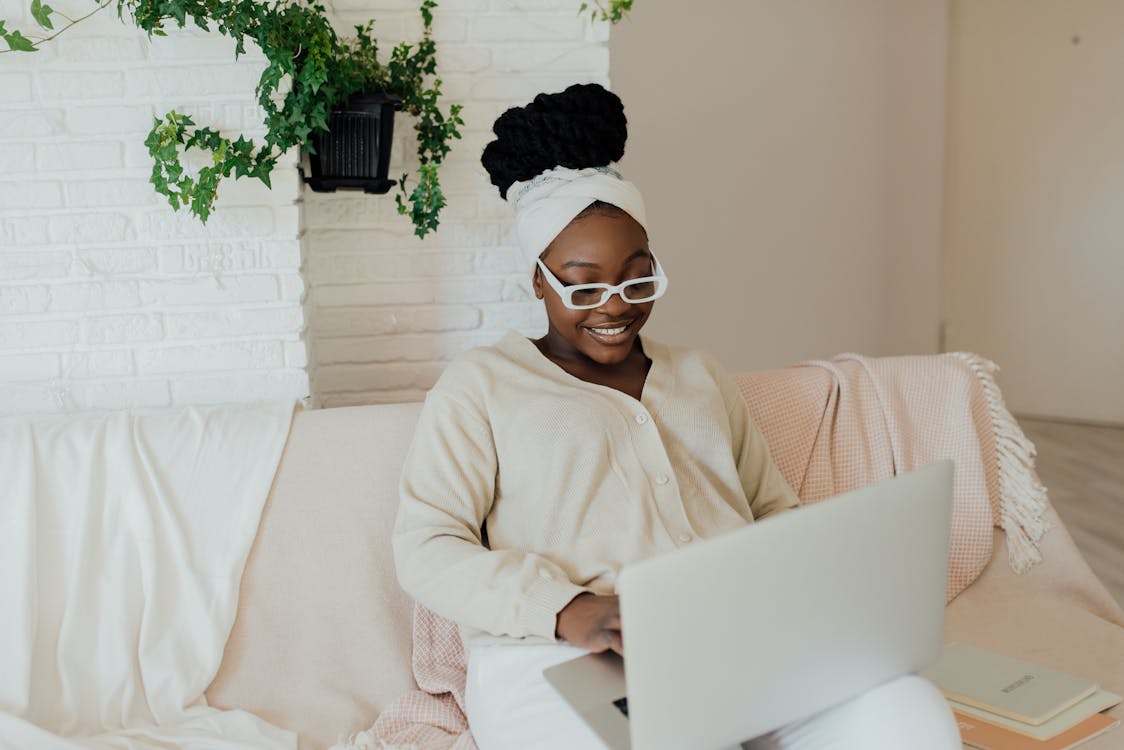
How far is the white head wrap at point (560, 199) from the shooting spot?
1.62m

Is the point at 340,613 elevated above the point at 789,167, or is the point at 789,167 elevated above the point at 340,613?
the point at 789,167

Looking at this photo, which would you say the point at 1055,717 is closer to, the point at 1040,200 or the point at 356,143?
the point at 356,143

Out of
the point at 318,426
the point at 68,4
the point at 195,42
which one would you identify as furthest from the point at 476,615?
the point at 68,4

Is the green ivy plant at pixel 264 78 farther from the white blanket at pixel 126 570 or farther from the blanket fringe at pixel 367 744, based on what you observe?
the blanket fringe at pixel 367 744

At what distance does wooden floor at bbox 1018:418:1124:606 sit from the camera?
3.13 metres

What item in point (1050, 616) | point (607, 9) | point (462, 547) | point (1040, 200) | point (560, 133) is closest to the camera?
point (462, 547)

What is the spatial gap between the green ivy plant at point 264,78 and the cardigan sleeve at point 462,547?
57 centimetres

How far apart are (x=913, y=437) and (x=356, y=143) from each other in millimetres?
1119

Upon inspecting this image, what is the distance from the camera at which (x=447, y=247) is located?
222 centimetres

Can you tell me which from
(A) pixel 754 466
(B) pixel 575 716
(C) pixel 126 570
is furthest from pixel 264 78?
(B) pixel 575 716

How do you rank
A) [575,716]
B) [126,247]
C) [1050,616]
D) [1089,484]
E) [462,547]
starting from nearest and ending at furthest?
[575,716] → [462,547] → [1050,616] → [126,247] → [1089,484]

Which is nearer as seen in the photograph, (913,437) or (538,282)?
(538,282)

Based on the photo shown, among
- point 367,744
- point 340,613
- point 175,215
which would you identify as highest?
point 175,215

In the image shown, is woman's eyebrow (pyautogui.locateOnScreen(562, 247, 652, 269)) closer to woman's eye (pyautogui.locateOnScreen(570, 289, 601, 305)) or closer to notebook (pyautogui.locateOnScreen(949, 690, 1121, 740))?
woman's eye (pyautogui.locateOnScreen(570, 289, 601, 305))
